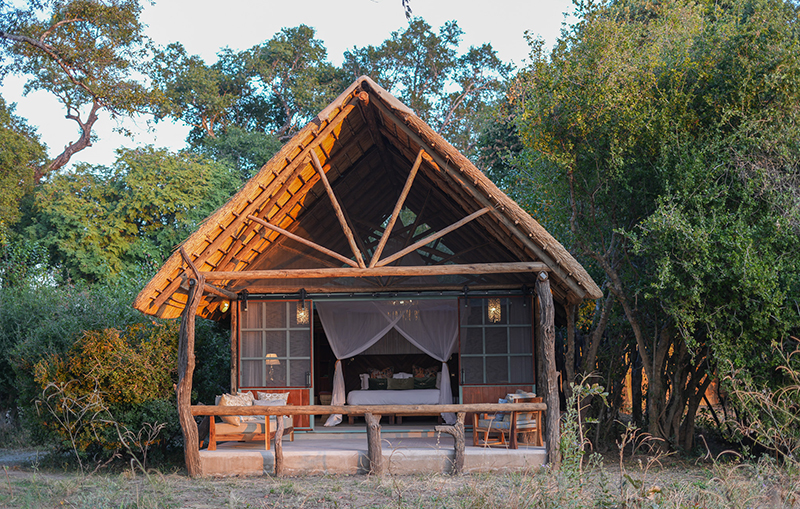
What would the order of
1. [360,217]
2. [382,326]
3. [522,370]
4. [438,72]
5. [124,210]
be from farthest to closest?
[438,72] → [124,210] → [382,326] → [360,217] → [522,370]

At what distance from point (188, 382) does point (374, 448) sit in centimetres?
216

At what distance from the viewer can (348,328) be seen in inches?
408

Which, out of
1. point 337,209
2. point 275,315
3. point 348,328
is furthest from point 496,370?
point 337,209

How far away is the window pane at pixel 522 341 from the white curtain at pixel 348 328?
2.13 m

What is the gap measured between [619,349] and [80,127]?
15.3 metres

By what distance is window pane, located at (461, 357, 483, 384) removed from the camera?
890 cm

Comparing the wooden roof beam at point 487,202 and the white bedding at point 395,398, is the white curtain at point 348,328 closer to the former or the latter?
the white bedding at point 395,398

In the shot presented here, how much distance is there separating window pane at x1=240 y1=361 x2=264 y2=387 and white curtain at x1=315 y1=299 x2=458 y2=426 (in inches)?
55.4

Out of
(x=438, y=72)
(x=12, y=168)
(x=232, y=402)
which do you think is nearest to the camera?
(x=232, y=402)

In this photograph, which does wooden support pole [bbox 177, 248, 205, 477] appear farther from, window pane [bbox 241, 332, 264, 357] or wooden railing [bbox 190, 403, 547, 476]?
window pane [bbox 241, 332, 264, 357]

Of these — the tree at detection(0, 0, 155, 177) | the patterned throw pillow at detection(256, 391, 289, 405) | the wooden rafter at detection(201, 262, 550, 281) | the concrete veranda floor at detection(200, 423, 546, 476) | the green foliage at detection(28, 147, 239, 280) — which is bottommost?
the concrete veranda floor at detection(200, 423, 546, 476)

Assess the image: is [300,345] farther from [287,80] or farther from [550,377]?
[287,80]

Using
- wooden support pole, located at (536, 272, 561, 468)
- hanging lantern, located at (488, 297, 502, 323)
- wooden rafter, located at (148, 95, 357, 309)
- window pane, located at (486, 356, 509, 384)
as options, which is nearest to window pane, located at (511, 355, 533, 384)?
window pane, located at (486, 356, 509, 384)

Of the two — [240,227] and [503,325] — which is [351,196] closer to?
[240,227]
